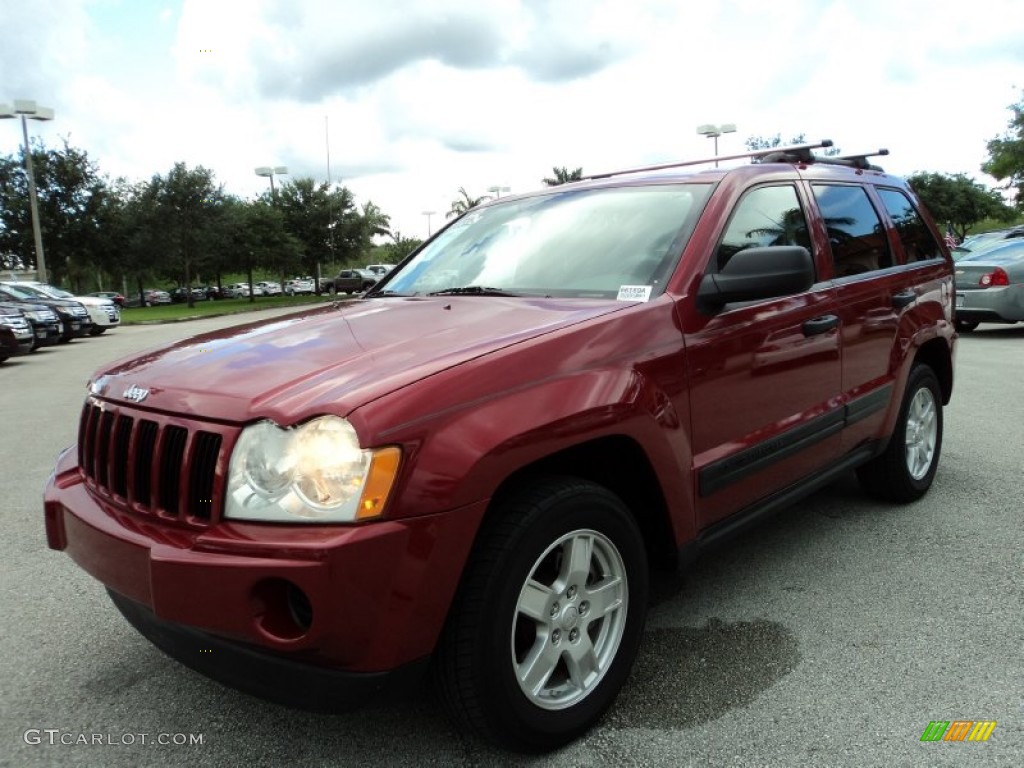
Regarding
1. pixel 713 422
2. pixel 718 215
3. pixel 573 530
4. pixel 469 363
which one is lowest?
pixel 573 530

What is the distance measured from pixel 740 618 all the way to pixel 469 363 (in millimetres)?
1700

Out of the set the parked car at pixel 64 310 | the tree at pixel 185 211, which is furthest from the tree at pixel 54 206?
the parked car at pixel 64 310

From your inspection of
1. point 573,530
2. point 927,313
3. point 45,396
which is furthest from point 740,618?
point 45,396

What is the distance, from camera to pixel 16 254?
34.8 metres

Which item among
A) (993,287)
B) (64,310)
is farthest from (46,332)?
(993,287)

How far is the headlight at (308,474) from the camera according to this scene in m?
1.88

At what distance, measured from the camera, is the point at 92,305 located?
22.3m

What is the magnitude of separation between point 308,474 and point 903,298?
331 centimetres

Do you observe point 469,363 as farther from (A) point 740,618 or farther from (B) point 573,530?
(A) point 740,618

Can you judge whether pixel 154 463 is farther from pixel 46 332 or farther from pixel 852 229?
pixel 46 332

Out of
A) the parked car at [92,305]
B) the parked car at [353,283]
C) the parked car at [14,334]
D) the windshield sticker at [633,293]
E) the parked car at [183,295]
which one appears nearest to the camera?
the windshield sticker at [633,293]

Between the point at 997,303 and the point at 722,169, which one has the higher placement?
the point at 722,169

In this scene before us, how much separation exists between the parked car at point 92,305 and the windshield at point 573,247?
20000 mm

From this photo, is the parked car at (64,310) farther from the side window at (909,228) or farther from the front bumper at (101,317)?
the side window at (909,228)
